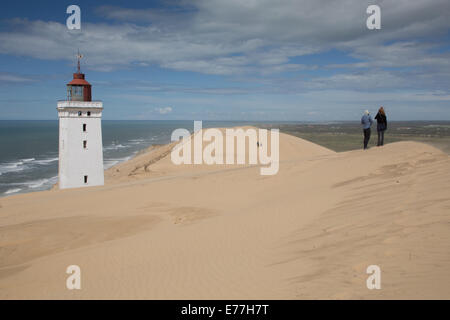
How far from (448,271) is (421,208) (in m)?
2.83

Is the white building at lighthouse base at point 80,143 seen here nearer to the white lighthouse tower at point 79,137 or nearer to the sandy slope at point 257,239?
the white lighthouse tower at point 79,137

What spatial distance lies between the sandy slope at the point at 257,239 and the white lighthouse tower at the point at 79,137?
8.93 m

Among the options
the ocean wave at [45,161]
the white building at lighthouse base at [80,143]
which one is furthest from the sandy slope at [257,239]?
the ocean wave at [45,161]

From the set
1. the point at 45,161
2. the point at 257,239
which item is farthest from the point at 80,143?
the point at 45,161

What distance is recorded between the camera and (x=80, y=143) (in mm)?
23984

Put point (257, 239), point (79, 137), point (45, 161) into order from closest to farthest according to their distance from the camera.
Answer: point (257, 239) < point (79, 137) < point (45, 161)

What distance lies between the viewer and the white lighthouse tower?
23.7 meters

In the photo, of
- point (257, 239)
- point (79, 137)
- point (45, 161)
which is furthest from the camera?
point (45, 161)

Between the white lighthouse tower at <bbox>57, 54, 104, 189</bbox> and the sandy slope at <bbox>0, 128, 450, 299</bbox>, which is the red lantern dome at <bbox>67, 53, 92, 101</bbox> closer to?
the white lighthouse tower at <bbox>57, 54, 104, 189</bbox>

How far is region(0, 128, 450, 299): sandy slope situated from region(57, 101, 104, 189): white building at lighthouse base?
29.2ft

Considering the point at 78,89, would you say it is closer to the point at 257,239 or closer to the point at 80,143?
the point at 80,143

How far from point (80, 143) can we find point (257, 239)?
19889 millimetres

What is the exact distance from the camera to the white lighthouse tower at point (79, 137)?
931 inches

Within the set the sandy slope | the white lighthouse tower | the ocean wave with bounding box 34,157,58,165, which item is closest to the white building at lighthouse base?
the white lighthouse tower
